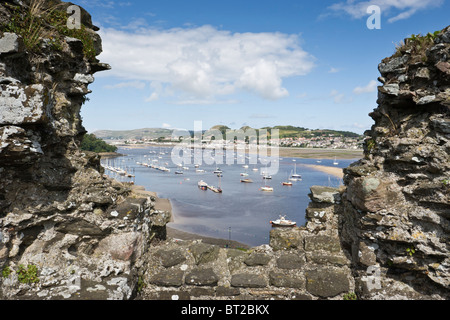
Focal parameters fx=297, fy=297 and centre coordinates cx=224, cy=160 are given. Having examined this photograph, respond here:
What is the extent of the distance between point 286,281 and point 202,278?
141 centimetres

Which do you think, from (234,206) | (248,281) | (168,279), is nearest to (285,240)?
(248,281)

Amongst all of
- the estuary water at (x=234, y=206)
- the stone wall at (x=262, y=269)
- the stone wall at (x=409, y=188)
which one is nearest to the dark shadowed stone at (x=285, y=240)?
the stone wall at (x=262, y=269)

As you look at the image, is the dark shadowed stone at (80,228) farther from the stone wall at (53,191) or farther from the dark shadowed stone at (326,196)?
the dark shadowed stone at (326,196)

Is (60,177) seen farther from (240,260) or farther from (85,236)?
(240,260)

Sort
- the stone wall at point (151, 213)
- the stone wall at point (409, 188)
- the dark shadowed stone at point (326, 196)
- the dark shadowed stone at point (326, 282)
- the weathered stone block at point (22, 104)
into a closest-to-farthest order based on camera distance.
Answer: the weathered stone block at point (22, 104)
the stone wall at point (151, 213)
the stone wall at point (409, 188)
the dark shadowed stone at point (326, 282)
the dark shadowed stone at point (326, 196)

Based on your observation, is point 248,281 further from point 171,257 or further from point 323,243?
point 323,243

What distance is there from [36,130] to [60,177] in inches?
34.8

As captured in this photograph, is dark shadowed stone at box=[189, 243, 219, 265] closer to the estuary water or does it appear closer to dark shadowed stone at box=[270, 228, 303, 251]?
dark shadowed stone at box=[270, 228, 303, 251]

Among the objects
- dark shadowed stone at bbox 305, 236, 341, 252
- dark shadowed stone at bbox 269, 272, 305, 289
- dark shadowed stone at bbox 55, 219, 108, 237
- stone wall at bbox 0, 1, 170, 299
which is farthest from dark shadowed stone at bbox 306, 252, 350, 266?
dark shadowed stone at bbox 55, 219, 108, 237

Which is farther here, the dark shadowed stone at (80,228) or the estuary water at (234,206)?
the estuary water at (234,206)

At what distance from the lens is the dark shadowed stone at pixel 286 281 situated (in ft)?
16.3

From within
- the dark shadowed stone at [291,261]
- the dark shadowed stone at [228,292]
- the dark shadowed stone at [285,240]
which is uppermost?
the dark shadowed stone at [285,240]

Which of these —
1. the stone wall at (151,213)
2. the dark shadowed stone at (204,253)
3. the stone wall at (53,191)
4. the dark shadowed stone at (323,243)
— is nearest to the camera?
the stone wall at (53,191)

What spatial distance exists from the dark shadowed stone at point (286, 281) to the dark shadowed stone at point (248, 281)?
0.16 m
